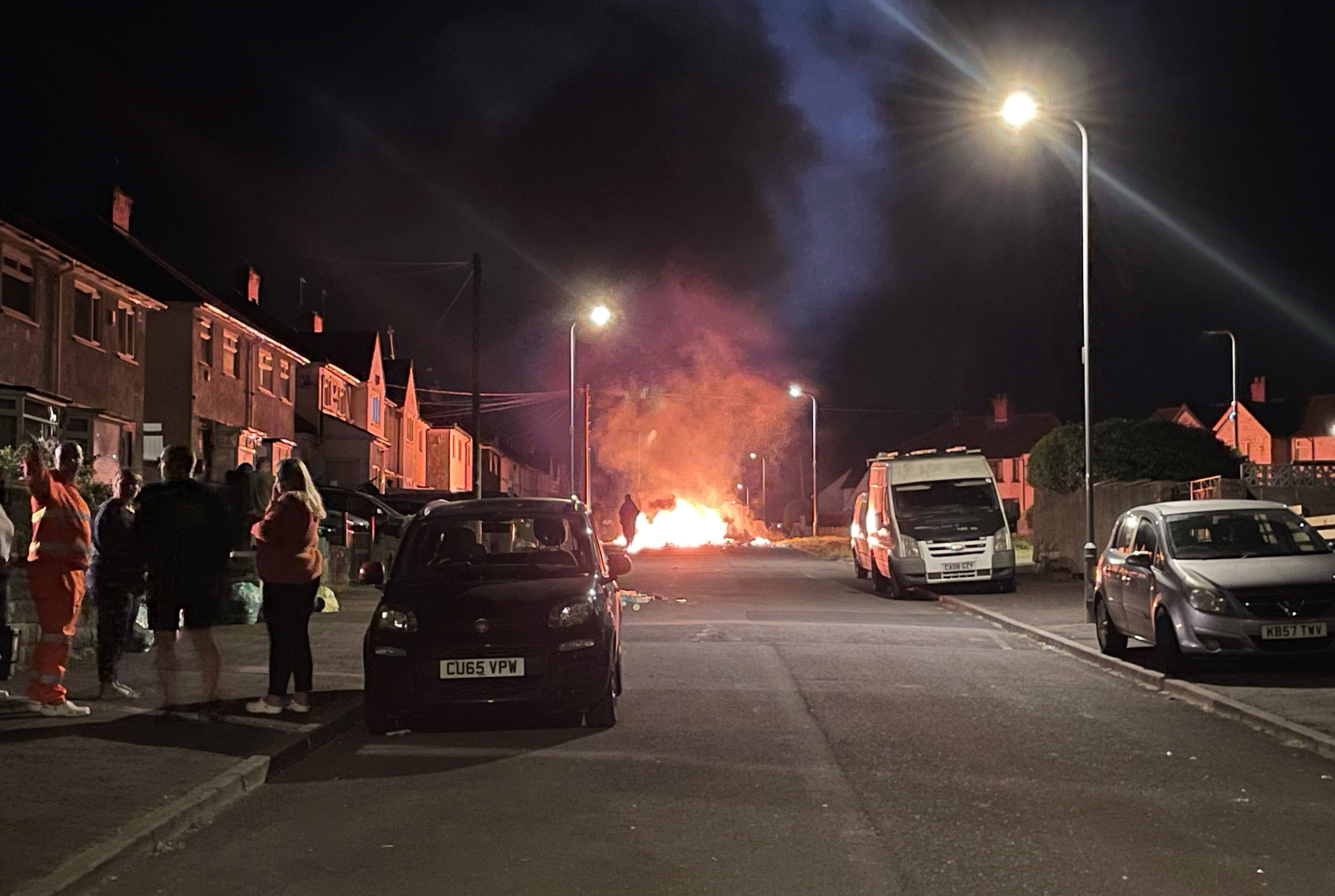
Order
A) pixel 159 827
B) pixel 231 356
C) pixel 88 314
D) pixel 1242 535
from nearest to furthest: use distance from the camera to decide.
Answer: pixel 159 827
pixel 1242 535
pixel 88 314
pixel 231 356

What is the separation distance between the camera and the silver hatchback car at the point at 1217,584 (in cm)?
1230

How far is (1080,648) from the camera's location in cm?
1520

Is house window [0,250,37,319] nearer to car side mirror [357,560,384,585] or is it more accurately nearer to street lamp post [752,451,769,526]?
car side mirror [357,560,384,585]

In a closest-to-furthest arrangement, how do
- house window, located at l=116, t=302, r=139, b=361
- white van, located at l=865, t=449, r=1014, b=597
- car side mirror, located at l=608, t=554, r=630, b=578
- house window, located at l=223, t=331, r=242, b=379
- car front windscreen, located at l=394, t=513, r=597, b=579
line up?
car front windscreen, located at l=394, t=513, r=597, b=579 → car side mirror, located at l=608, t=554, r=630, b=578 → white van, located at l=865, t=449, r=1014, b=597 → house window, located at l=116, t=302, r=139, b=361 → house window, located at l=223, t=331, r=242, b=379

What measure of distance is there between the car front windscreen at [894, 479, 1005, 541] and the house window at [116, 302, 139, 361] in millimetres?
18392

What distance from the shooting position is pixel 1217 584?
41.2 ft

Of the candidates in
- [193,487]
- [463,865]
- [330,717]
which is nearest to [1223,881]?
[463,865]

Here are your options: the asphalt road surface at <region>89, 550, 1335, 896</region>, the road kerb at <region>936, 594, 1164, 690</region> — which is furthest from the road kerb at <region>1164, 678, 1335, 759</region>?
the road kerb at <region>936, 594, 1164, 690</region>

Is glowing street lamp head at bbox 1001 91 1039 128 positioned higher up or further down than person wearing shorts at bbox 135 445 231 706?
higher up

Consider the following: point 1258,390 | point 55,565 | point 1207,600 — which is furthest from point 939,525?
point 1258,390

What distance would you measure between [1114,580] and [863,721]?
5378 millimetres

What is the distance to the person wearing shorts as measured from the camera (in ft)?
31.9

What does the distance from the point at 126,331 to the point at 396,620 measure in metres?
26.3

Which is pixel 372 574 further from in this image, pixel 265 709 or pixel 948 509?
pixel 948 509
